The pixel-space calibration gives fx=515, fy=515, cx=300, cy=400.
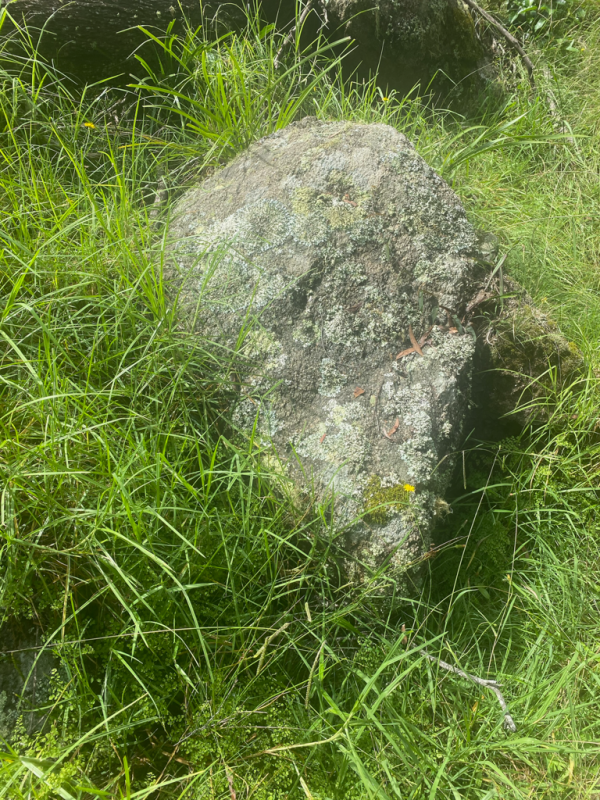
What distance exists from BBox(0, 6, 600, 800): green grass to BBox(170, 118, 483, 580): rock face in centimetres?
14

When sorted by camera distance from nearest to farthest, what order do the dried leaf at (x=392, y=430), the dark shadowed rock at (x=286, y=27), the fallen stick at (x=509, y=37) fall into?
the dried leaf at (x=392, y=430) < the dark shadowed rock at (x=286, y=27) < the fallen stick at (x=509, y=37)

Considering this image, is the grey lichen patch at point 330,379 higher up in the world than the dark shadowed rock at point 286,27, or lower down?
lower down

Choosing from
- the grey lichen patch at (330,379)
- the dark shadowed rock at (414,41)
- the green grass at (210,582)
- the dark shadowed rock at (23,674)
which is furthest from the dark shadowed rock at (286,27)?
the dark shadowed rock at (23,674)

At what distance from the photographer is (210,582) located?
169 cm

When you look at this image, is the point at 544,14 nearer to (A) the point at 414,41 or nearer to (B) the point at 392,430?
(A) the point at 414,41

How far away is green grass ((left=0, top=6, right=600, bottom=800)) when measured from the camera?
1531mm

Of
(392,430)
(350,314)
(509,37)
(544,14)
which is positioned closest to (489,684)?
(392,430)

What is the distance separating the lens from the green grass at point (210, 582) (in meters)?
1.53

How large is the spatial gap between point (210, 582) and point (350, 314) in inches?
44.1

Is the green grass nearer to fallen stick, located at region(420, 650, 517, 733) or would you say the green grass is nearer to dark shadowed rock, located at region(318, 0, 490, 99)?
fallen stick, located at region(420, 650, 517, 733)

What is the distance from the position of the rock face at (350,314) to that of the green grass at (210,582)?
144 millimetres

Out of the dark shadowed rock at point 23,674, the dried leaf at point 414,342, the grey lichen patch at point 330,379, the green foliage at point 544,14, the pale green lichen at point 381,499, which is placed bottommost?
the dark shadowed rock at point 23,674

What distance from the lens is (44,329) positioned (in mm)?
1742

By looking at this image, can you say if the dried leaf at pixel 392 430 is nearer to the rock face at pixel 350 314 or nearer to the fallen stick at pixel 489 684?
the rock face at pixel 350 314
